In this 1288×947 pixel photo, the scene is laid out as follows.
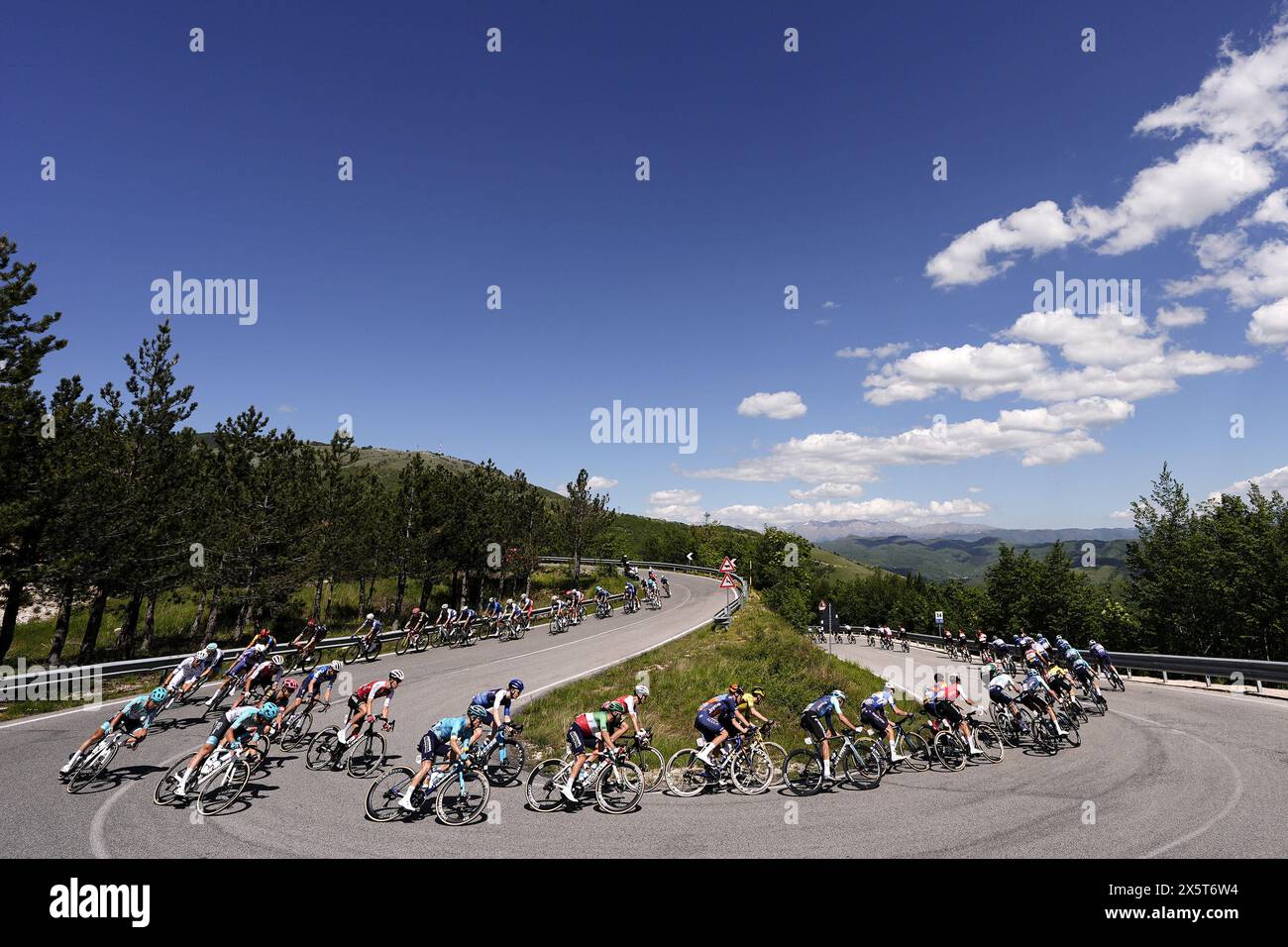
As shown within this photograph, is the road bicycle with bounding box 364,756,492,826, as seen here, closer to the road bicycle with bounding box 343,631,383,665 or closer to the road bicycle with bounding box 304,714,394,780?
the road bicycle with bounding box 304,714,394,780

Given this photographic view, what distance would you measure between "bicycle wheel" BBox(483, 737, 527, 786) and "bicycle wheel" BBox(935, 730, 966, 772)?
8675 mm

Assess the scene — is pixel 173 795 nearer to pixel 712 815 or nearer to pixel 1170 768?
pixel 712 815

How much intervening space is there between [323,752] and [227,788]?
251 cm

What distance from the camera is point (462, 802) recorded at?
8945 millimetres

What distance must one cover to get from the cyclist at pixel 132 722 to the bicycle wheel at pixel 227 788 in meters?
1.59

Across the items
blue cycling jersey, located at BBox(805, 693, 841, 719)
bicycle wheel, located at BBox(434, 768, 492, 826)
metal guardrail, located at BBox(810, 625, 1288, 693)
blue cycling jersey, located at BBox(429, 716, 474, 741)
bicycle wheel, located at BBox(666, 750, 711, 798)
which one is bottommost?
metal guardrail, located at BBox(810, 625, 1288, 693)

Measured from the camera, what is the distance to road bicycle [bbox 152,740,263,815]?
895cm

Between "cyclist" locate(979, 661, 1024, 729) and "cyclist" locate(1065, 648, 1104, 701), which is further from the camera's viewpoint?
"cyclist" locate(1065, 648, 1104, 701)

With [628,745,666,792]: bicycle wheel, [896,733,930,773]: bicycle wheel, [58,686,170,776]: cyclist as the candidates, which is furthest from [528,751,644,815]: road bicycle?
[58,686,170,776]: cyclist

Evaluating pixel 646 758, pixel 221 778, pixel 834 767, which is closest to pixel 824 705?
pixel 834 767

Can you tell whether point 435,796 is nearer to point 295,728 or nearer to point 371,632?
point 295,728

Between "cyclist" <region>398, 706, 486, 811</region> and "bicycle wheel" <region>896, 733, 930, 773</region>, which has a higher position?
"cyclist" <region>398, 706, 486, 811</region>

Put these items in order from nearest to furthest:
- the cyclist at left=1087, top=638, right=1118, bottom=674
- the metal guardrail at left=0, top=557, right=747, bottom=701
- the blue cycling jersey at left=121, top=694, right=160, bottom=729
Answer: the blue cycling jersey at left=121, top=694, right=160, bottom=729
the metal guardrail at left=0, top=557, right=747, bottom=701
the cyclist at left=1087, top=638, right=1118, bottom=674
